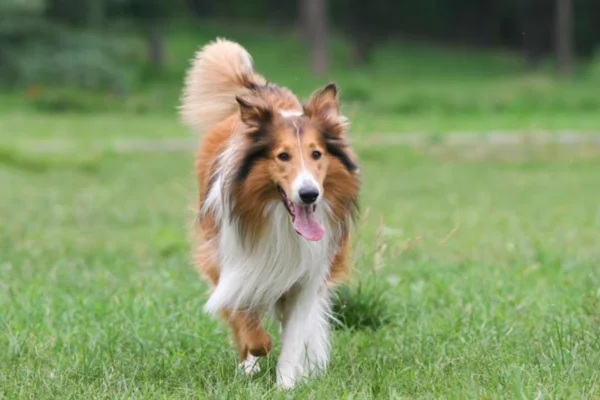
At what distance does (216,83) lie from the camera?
21.1 ft

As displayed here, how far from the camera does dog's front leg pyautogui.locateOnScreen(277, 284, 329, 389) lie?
200 inches

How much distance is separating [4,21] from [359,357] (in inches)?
1147

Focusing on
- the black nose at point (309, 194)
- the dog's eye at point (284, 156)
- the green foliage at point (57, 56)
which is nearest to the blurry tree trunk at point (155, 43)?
the green foliage at point (57, 56)

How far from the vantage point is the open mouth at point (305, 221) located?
4.71 metres

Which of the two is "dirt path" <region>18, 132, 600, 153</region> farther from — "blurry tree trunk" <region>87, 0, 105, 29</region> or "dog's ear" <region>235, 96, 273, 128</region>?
"dog's ear" <region>235, 96, 273, 128</region>

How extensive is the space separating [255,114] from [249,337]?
45.4 inches

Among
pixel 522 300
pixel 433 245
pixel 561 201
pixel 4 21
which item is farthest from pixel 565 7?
pixel 522 300

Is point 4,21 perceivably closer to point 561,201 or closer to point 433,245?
point 561,201

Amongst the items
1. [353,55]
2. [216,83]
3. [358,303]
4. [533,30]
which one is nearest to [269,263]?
[358,303]

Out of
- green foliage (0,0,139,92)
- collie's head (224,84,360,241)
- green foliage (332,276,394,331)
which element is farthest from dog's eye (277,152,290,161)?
green foliage (0,0,139,92)

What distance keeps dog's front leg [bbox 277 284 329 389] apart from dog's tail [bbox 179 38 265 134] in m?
1.53

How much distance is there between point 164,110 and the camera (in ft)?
97.1

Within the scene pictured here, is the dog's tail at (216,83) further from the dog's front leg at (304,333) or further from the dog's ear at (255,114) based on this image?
the dog's front leg at (304,333)

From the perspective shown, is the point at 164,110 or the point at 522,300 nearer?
the point at 522,300
